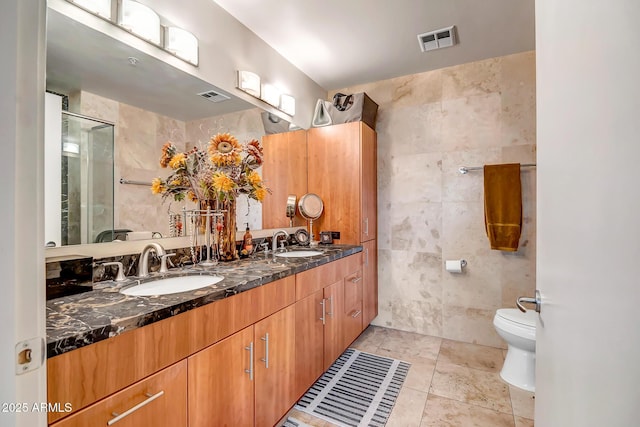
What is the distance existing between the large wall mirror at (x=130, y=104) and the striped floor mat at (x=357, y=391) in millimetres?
1362

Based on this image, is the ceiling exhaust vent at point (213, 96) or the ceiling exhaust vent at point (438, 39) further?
the ceiling exhaust vent at point (438, 39)

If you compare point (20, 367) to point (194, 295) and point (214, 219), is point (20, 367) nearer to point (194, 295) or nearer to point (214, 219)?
point (194, 295)

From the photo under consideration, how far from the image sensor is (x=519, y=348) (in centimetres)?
186

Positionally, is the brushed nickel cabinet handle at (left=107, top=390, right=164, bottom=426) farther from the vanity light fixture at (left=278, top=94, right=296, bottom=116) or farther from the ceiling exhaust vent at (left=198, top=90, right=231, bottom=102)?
the vanity light fixture at (left=278, top=94, right=296, bottom=116)

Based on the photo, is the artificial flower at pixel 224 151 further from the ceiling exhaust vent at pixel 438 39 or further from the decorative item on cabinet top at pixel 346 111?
the ceiling exhaust vent at pixel 438 39

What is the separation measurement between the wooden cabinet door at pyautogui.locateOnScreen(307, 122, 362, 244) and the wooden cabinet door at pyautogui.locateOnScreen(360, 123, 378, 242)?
0.21ft

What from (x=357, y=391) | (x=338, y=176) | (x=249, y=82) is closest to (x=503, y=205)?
(x=338, y=176)

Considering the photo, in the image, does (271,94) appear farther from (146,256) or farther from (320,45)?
(146,256)

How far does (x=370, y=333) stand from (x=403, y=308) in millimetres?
→ 406

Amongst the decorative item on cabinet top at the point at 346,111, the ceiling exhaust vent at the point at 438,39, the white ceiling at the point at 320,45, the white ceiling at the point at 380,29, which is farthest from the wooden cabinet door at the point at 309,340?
the ceiling exhaust vent at the point at 438,39

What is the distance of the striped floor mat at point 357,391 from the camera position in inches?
64.1

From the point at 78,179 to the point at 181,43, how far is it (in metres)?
0.91

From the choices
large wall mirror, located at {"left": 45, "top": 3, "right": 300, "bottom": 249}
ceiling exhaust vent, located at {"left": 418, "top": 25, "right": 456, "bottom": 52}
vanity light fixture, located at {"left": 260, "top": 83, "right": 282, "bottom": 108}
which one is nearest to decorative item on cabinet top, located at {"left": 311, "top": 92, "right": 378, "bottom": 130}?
vanity light fixture, located at {"left": 260, "top": 83, "right": 282, "bottom": 108}

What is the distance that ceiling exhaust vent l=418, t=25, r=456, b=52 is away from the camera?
2086mm
